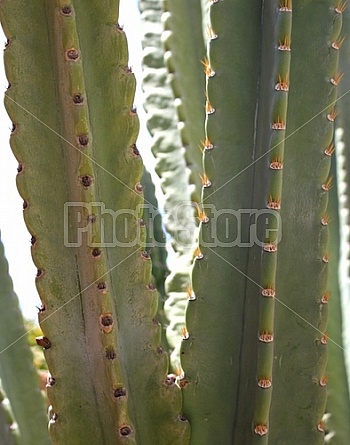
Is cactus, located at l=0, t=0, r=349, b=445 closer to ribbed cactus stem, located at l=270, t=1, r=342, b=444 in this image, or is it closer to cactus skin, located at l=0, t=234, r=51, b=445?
ribbed cactus stem, located at l=270, t=1, r=342, b=444

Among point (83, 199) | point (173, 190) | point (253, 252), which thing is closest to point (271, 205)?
point (253, 252)

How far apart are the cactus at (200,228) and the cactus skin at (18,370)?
312 mm

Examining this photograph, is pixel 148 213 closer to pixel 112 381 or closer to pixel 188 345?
pixel 188 345

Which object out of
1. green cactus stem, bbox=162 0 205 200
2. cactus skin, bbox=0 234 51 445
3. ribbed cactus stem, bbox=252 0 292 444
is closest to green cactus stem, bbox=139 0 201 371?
green cactus stem, bbox=162 0 205 200

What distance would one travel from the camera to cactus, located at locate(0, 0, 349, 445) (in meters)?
1.09

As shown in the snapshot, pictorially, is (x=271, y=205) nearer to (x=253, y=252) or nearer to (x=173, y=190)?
(x=253, y=252)

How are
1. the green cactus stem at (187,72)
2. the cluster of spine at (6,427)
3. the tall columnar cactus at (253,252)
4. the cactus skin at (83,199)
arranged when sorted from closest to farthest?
the cactus skin at (83,199) → the tall columnar cactus at (253,252) → the cluster of spine at (6,427) → the green cactus stem at (187,72)

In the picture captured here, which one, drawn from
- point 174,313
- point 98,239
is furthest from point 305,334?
point 174,313

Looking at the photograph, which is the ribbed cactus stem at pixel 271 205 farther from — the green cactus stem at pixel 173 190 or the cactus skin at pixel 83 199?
the green cactus stem at pixel 173 190

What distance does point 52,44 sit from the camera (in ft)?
3.56

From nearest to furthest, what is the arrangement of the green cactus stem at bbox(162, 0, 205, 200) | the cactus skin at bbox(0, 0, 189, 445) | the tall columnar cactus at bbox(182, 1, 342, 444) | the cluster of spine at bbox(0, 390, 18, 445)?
the cactus skin at bbox(0, 0, 189, 445)
the tall columnar cactus at bbox(182, 1, 342, 444)
the cluster of spine at bbox(0, 390, 18, 445)
the green cactus stem at bbox(162, 0, 205, 200)

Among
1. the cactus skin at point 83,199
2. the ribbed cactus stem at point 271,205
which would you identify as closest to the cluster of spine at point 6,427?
the cactus skin at point 83,199

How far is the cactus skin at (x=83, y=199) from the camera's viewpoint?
1.07 metres

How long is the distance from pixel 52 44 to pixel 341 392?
3.12 ft
